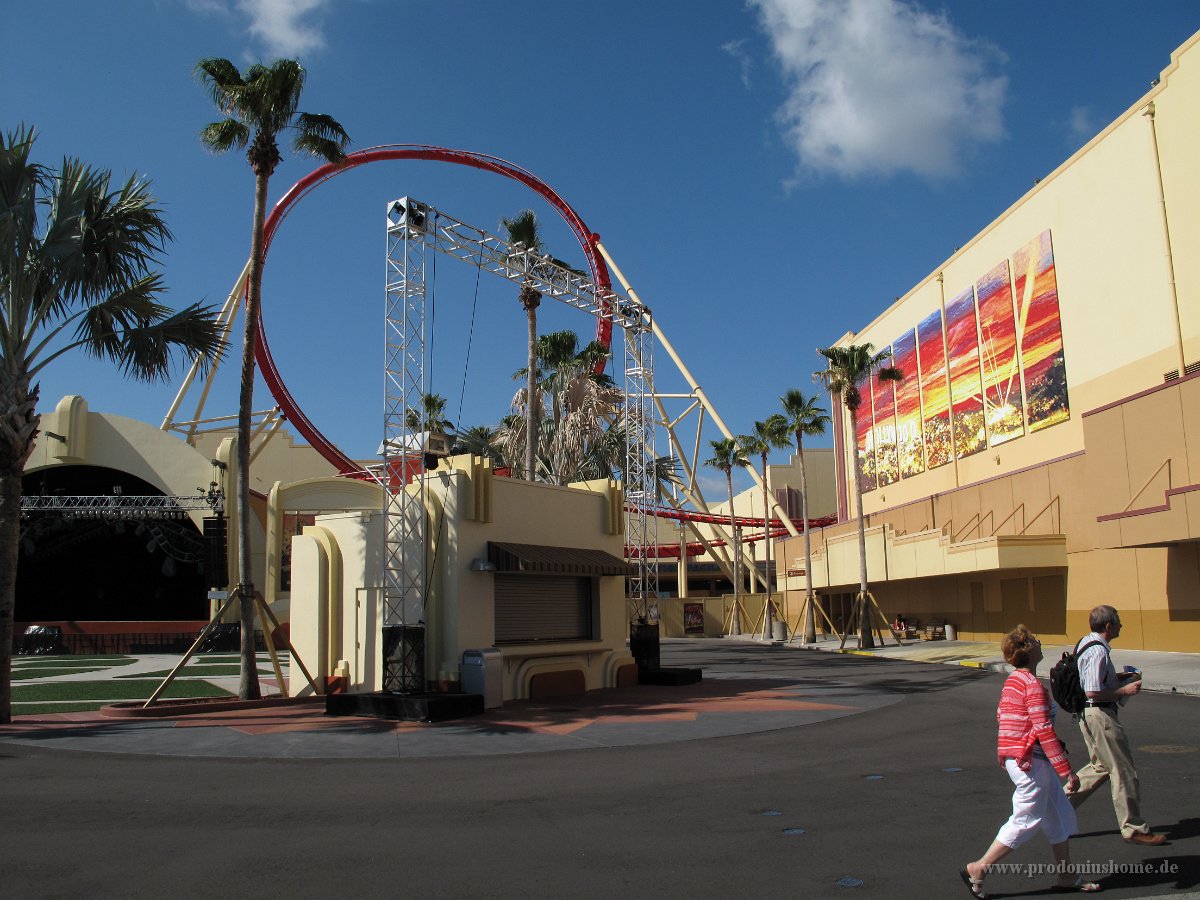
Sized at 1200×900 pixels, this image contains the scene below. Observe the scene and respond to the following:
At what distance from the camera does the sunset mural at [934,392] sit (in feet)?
147

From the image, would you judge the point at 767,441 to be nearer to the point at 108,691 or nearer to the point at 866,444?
the point at 866,444

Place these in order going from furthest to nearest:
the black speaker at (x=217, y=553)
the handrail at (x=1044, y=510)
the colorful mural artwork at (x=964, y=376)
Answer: the colorful mural artwork at (x=964, y=376) → the black speaker at (x=217, y=553) → the handrail at (x=1044, y=510)

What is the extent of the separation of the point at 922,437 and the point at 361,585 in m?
35.5

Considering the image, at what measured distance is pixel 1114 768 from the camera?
21.2 ft

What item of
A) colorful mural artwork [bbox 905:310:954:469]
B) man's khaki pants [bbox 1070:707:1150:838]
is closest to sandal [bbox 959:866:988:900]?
man's khaki pants [bbox 1070:707:1150:838]

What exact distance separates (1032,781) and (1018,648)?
77 centimetres

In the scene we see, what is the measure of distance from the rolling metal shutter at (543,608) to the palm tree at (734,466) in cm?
2882

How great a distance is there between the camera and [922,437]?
4688 cm

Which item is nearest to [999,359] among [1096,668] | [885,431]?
[885,431]

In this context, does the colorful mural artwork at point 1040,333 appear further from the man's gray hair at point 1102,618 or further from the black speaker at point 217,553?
the black speaker at point 217,553

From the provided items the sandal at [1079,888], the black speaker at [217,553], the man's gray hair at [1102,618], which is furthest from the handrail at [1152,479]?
the black speaker at [217,553]

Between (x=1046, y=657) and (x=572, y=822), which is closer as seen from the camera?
(x=572, y=822)

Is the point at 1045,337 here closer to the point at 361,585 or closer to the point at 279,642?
the point at 361,585

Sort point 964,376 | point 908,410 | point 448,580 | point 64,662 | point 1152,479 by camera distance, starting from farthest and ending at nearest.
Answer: point 908,410 → point 964,376 → point 64,662 → point 1152,479 → point 448,580
